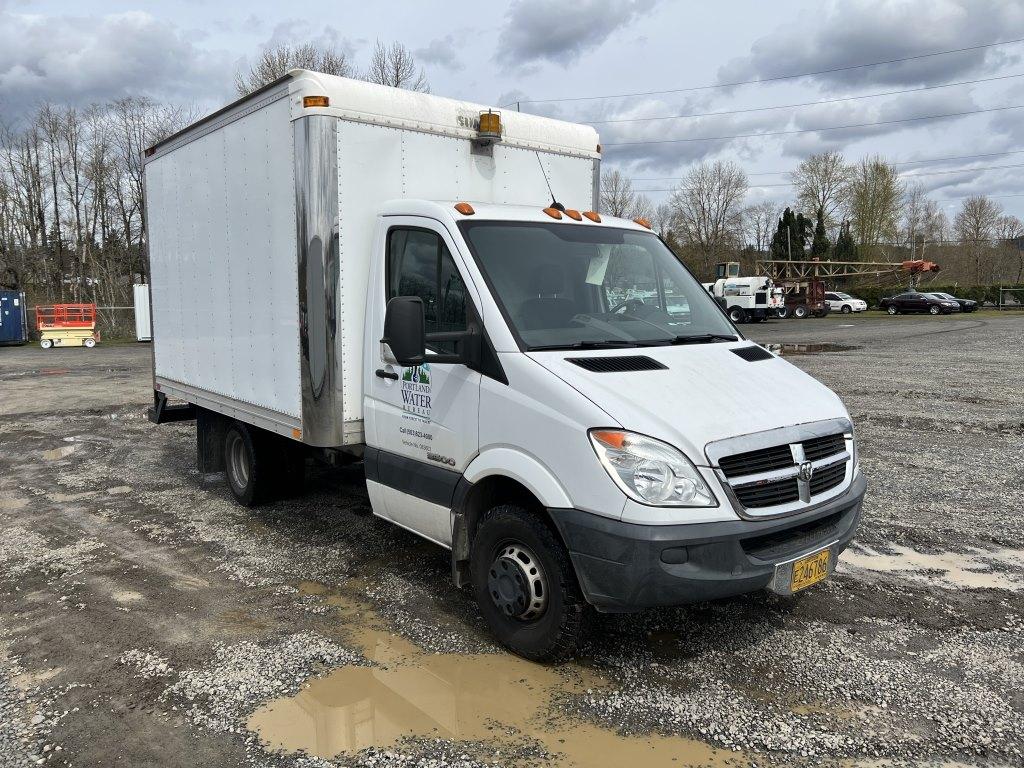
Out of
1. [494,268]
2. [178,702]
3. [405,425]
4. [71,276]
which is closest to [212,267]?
[405,425]

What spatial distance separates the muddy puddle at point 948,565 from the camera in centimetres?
511

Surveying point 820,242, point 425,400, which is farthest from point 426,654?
point 820,242

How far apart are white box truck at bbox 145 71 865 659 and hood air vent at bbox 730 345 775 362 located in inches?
0.7

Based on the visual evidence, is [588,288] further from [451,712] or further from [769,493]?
[451,712]

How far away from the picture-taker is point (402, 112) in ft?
17.2

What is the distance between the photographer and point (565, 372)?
3.80 m

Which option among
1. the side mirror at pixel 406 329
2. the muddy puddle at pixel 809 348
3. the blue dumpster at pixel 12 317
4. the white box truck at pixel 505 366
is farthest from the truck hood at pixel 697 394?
the blue dumpster at pixel 12 317

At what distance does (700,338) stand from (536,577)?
1746 mm

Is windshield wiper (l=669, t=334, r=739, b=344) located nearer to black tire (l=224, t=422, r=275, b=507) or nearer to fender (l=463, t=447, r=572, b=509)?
fender (l=463, t=447, r=572, b=509)

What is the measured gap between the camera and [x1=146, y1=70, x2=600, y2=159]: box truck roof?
4.98m

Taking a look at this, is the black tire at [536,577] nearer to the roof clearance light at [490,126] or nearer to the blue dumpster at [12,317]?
the roof clearance light at [490,126]

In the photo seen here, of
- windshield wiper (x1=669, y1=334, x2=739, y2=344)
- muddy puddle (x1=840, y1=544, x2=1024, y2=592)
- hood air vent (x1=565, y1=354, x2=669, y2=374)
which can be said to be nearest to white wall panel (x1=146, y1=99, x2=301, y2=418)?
hood air vent (x1=565, y1=354, x2=669, y2=374)

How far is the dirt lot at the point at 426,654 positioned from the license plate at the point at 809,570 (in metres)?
0.48

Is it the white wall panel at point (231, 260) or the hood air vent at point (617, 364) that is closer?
the hood air vent at point (617, 364)
